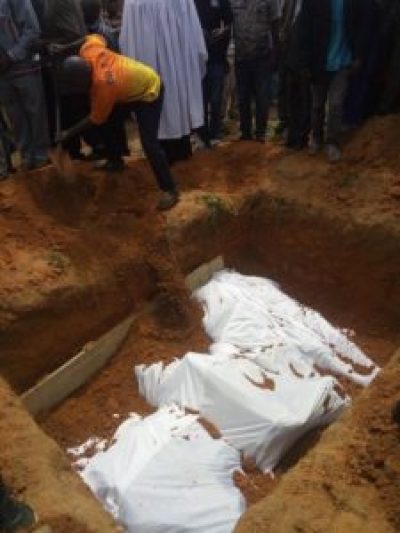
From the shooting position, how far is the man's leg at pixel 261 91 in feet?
18.2

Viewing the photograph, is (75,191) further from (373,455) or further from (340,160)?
(373,455)

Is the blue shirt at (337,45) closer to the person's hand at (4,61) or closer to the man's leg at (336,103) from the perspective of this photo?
the man's leg at (336,103)

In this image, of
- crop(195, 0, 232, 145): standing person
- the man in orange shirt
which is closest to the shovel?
the man in orange shirt

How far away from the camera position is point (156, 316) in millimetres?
4801

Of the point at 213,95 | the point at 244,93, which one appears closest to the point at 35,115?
the point at 213,95

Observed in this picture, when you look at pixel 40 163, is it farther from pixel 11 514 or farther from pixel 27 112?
pixel 11 514

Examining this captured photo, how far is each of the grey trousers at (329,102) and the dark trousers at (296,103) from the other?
0.28 ft

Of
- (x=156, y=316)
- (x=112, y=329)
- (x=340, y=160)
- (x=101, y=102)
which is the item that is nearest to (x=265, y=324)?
(x=156, y=316)

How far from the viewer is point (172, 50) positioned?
5.23 meters

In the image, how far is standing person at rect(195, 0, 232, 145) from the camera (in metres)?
5.63

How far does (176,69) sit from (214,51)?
69cm

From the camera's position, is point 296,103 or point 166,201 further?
point 296,103

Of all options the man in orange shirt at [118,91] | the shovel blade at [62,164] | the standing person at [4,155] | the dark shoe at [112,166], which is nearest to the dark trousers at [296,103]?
the man in orange shirt at [118,91]

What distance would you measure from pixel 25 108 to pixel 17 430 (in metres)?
3.08
